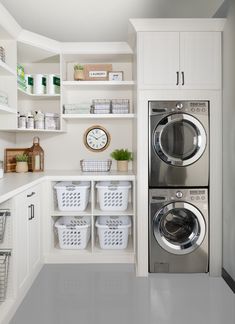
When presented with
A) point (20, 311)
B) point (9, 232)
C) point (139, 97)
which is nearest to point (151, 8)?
point (139, 97)

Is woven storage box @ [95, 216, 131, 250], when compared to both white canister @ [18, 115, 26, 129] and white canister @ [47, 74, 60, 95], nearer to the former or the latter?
white canister @ [18, 115, 26, 129]

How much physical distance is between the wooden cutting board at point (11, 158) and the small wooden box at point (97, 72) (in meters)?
1.15

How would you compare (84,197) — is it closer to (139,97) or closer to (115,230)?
(115,230)

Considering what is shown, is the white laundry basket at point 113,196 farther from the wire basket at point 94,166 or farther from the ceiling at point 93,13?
the ceiling at point 93,13

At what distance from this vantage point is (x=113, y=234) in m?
3.01

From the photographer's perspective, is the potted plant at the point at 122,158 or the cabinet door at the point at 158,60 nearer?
the cabinet door at the point at 158,60

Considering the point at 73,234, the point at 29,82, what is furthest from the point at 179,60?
the point at 73,234

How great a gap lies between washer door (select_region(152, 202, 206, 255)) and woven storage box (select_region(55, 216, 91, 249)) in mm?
733

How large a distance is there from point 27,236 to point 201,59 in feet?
6.99

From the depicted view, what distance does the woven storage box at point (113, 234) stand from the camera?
118 inches

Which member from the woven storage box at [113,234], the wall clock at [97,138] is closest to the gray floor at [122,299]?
the woven storage box at [113,234]

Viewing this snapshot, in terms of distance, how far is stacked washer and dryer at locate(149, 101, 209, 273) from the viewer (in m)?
2.68

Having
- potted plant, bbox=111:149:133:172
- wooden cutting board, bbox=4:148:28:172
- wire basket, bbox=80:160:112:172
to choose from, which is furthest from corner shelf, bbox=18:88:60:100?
potted plant, bbox=111:149:133:172

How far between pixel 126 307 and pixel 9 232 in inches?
39.6
